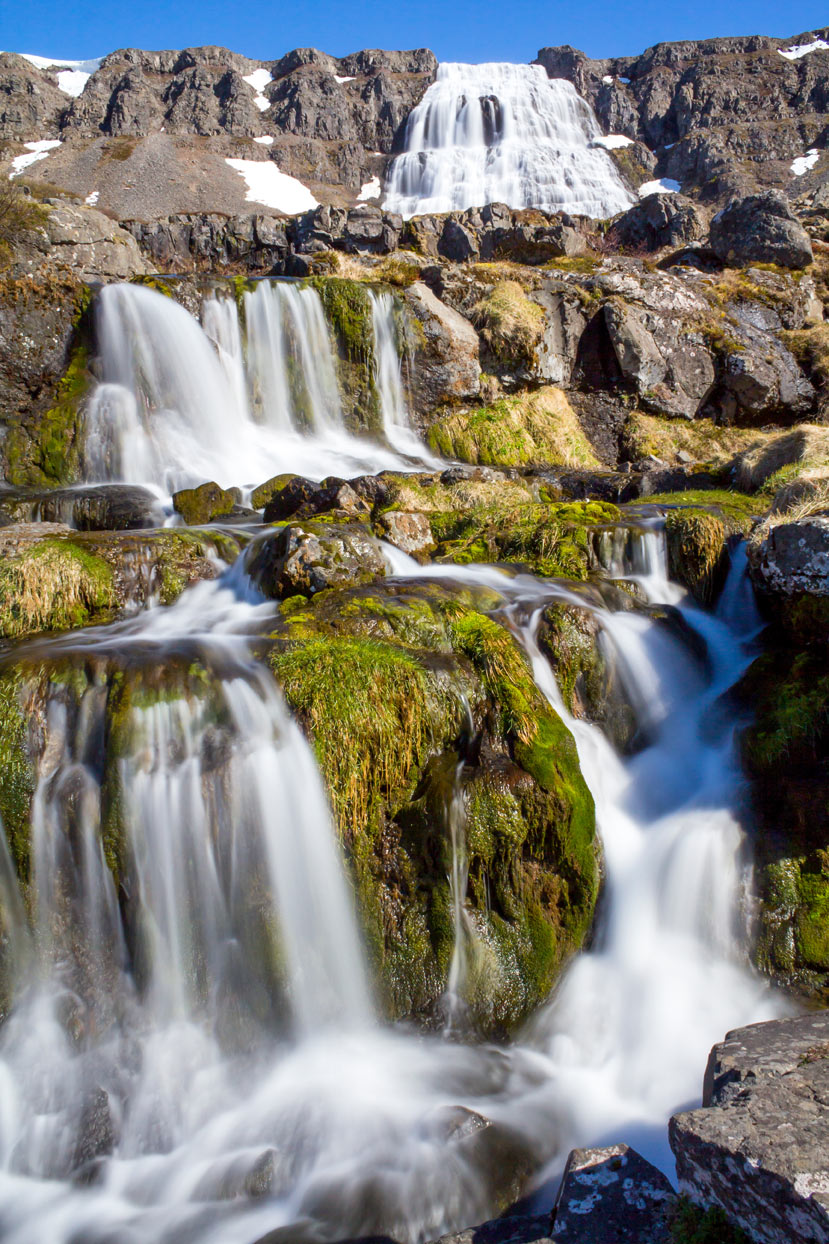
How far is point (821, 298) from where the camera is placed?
19703mm

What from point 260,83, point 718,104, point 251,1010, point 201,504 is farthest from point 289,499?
point 260,83

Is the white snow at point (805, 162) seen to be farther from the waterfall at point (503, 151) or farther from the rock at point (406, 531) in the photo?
the rock at point (406, 531)

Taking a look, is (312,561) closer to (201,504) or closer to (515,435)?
(201,504)

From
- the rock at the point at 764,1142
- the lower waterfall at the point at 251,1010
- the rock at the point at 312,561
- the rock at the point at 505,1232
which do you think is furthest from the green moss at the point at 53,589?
the rock at the point at 764,1142

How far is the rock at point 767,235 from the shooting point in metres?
19.9

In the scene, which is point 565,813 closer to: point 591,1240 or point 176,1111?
point 591,1240

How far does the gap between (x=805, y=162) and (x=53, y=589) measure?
72153 mm

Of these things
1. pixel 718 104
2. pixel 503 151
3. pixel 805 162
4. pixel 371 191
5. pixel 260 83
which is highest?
pixel 260 83

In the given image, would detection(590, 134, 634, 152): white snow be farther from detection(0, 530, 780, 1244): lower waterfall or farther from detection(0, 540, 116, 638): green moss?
detection(0, 530, 780, 1244): lower waterfall

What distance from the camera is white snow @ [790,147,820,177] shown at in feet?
186

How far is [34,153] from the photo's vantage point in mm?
61594

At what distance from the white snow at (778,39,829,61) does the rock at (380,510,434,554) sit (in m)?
87.3

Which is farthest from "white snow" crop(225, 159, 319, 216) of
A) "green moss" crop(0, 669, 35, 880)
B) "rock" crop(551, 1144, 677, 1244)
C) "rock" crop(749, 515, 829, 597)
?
"rock" crop(551, 1144, 677, 1244)

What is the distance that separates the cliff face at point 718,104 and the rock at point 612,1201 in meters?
62.4
